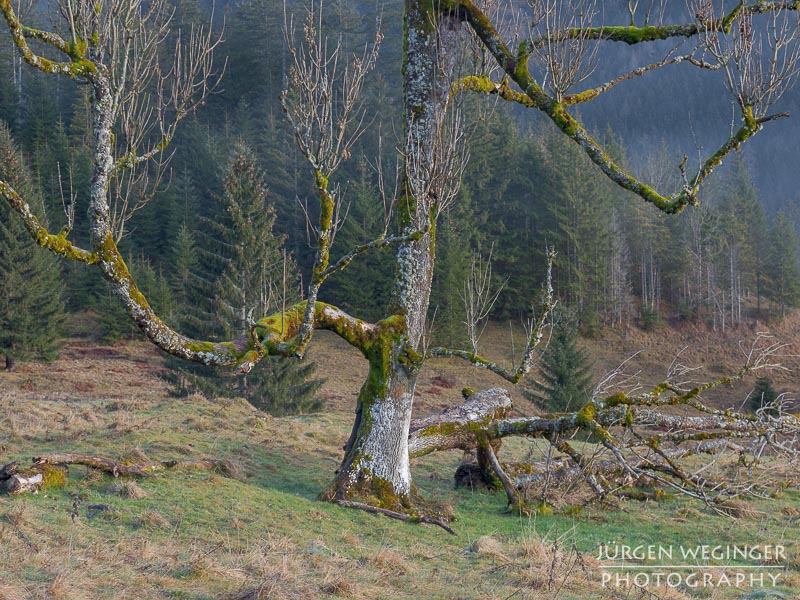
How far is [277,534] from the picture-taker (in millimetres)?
7262

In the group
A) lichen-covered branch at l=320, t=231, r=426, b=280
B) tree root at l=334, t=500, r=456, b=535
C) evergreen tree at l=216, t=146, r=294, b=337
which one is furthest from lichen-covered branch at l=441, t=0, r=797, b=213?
evergreen tree at l=216, t=146, r=294, b=337

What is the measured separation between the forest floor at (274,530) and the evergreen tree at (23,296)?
1982 cm

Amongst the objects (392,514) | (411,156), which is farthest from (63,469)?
(411,156)

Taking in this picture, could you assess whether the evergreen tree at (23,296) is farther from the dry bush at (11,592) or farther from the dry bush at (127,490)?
the dry bush at (11,592)

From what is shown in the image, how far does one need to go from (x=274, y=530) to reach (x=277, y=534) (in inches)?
6.9

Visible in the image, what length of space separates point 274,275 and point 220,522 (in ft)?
64.2

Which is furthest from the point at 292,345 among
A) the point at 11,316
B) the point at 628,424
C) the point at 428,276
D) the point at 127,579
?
the point at 11,316

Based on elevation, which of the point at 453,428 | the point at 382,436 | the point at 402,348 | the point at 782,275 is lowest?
the point at 453,428

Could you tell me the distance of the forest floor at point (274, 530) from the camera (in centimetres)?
535

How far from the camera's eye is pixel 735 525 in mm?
9219

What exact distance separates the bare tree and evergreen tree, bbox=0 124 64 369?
2817cm

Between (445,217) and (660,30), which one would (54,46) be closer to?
(660,30)

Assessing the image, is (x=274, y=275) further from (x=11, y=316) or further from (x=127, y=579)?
(x=127, y=579)

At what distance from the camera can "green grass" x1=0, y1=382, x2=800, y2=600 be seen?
17.4ft
